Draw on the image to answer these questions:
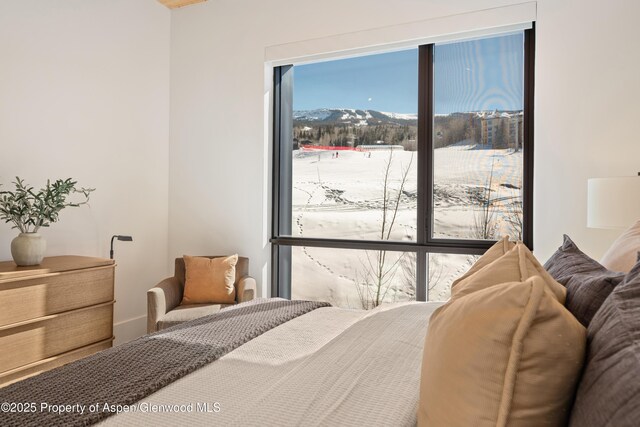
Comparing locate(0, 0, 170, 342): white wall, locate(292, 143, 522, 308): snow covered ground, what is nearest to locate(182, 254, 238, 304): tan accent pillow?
locate(292, 143, 522, 308): snow covered ground

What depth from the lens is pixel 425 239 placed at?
10.8 ft

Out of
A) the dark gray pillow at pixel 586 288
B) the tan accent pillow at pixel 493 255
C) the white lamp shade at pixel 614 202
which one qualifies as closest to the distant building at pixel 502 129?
the white lamp shade at pixel 614 202

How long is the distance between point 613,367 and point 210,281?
2.97 m

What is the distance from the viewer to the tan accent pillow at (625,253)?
1.23 meters

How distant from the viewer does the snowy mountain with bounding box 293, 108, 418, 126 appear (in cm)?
343

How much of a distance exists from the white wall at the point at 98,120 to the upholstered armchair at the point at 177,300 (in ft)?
2.18

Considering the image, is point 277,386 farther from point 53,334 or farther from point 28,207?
point 28,207

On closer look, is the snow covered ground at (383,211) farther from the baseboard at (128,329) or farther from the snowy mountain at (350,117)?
the baseboard at (128,329)

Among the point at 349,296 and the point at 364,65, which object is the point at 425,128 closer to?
the point at 364,65

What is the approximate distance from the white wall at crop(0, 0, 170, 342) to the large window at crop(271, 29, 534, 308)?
1127 millimetres

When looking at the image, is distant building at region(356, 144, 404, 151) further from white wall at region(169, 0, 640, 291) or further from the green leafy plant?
the green leafy plant

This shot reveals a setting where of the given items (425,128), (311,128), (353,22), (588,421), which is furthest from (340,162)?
(588,421)

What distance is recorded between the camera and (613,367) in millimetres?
549

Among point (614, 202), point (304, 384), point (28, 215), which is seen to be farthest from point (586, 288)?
point (28, 215)
